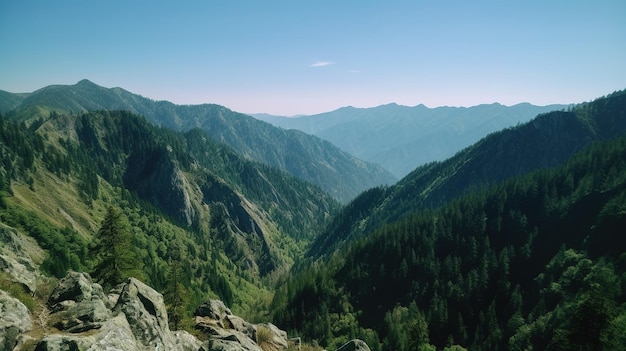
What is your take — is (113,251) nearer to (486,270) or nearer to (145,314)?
(145,314)

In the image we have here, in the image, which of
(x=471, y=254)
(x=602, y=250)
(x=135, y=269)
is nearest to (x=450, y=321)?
(x=471, y=254)

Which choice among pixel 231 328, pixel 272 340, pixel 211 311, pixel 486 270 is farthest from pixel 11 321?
pixel 486 270

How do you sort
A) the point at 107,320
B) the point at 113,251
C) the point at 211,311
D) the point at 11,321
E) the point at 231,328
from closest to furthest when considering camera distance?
the point at 11,321
the point at 107,320
the point at 113,251
the point at 231,328
the point at 211,311

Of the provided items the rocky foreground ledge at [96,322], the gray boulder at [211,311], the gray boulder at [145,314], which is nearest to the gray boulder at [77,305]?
the rocky foreground ledge at [96,322]

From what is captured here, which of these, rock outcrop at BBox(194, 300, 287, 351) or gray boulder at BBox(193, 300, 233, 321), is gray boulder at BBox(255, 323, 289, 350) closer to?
rock outcrop at BBox(194, 300, 287, 351)

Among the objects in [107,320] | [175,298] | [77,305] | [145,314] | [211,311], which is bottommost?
[211,311]

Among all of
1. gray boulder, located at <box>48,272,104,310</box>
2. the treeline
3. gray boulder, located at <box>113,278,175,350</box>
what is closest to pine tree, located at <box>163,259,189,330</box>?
gray boulder, located at <box>113,278,175,350</box>

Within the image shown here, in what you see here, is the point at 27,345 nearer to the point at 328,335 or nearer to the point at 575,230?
the point at 328,335
